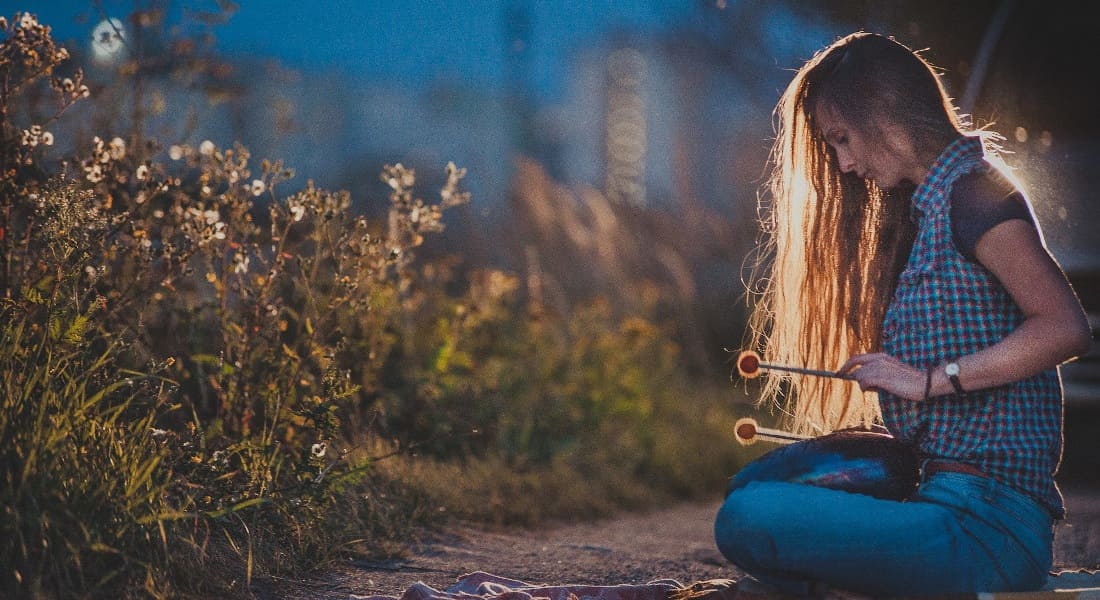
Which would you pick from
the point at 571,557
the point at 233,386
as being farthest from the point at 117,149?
the point at 571,557

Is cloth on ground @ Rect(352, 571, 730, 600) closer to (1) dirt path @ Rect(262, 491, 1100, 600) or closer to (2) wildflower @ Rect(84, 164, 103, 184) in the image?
(1) dirt path @ Rect(262, 491, 1100, 600)

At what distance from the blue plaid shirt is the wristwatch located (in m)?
0.06

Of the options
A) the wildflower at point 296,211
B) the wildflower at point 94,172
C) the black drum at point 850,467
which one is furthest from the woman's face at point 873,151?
the wildflower at point 94,172

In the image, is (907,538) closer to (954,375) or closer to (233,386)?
(954,375)

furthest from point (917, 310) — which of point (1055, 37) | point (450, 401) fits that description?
point (1055, 37)

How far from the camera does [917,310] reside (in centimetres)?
227

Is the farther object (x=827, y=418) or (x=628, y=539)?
(x=628, y=539)

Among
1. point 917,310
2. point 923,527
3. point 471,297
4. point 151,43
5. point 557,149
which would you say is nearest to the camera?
point 923,527

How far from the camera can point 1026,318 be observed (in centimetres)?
213

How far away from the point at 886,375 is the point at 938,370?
10 cm

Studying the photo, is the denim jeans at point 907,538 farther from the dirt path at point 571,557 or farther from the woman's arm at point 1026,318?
the dirt path at point 571,557

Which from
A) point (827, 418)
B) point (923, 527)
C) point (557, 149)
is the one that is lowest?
point (923, 527)

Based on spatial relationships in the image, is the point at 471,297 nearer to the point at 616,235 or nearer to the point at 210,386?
the point at 210,386

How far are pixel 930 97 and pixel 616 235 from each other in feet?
18.6
